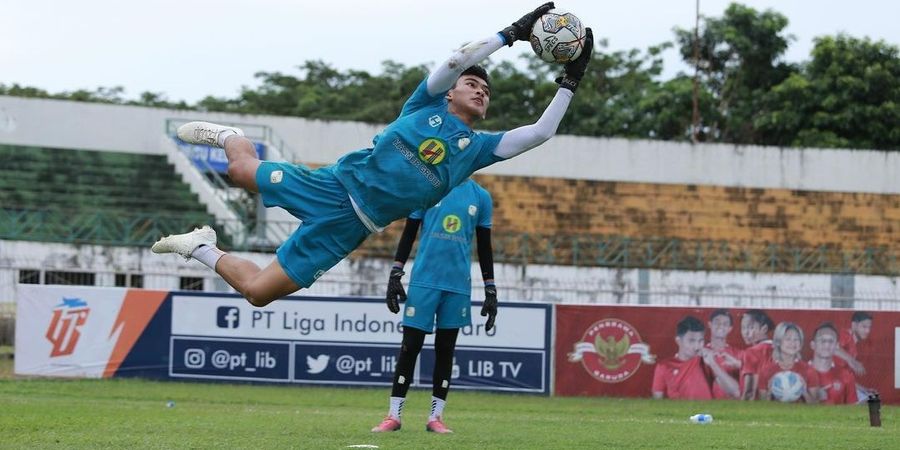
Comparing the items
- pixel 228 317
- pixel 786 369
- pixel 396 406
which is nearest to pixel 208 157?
pixel 228 317

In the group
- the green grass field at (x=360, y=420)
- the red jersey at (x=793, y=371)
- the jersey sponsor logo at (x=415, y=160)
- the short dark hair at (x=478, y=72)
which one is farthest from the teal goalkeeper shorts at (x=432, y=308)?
the red jersey at (x=793, y=371)

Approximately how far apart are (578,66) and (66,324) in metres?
11.3

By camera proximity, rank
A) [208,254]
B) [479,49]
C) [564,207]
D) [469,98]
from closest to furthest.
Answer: [479,49]
[469,98]
[208,254]
[564,207]

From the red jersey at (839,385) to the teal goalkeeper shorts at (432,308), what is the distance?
810 centimetres

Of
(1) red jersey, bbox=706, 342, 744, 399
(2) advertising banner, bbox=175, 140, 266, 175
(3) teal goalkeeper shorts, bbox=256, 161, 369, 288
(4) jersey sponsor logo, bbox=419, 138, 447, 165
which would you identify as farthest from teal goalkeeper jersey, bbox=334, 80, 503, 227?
(2) advertising banner, bbox=175, 140, 266, 175

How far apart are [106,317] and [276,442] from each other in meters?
9.58

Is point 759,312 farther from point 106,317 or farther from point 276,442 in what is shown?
point 276,442

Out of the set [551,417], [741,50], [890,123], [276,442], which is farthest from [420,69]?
[276,442]

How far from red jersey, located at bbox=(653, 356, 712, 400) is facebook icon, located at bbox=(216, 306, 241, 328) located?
5.55 m

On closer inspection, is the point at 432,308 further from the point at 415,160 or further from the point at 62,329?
the point at 62,329

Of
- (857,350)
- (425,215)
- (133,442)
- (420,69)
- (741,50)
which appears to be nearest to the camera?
(133,442)

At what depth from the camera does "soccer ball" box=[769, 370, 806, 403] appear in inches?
690

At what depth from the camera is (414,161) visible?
8.40 m

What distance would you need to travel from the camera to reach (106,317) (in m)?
18.0
